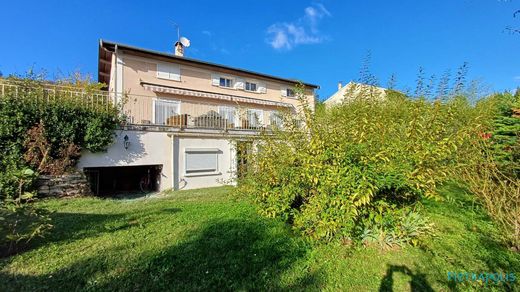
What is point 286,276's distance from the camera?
12.0ft

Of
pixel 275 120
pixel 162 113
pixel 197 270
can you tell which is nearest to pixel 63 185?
pixel 162 113

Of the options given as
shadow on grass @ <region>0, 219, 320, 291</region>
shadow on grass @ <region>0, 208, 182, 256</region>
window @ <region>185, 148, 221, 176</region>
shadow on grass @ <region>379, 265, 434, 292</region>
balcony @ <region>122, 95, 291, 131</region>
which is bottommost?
shadow on grass @ <region>379, 265, 434, 292</region>

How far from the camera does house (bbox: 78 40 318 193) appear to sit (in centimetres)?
1151

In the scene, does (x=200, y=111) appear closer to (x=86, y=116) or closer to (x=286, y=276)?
(x=86, y=116)

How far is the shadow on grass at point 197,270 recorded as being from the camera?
3.26 metres

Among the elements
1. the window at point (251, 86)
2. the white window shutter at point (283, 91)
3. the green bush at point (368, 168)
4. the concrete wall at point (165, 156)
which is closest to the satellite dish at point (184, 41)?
the window at point (251, 86)

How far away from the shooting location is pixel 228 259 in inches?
158

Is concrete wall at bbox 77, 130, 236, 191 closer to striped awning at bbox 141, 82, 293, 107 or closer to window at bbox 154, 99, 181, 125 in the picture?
window at bbox 154, 99, 181, 125

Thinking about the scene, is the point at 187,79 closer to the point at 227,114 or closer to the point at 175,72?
the point at 175,72

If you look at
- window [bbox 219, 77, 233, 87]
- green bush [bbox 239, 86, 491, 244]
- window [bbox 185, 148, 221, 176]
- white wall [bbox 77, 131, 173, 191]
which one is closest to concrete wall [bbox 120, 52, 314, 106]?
window [bbox 219, 77, 233, 87]

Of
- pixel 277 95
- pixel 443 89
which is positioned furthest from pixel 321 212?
pixel 277 95

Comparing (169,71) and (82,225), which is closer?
(82,225)

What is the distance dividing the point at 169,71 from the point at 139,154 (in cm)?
928

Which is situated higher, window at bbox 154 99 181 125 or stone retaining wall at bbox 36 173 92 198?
window at bbox 154 99 181 125
